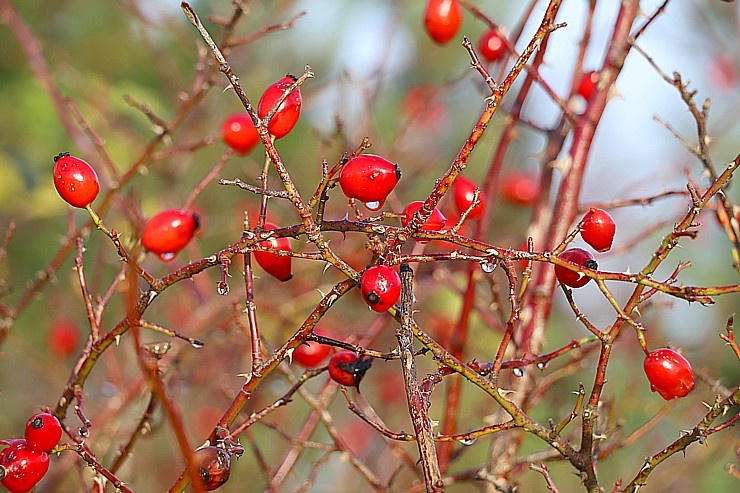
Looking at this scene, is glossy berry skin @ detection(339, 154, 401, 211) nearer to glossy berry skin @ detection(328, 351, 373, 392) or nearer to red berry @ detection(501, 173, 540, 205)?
glossy berry skin @ detection(328, 351, 373, 392)

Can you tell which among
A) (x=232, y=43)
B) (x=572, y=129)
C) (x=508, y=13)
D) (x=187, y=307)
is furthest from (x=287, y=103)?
(x=508, y=13)

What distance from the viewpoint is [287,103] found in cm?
102

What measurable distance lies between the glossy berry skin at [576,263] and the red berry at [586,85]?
911mm

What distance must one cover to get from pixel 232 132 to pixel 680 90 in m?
0.87

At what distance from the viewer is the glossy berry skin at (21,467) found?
3.00 feet

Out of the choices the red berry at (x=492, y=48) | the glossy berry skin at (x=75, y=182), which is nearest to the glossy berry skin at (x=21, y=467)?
the glossy berry skin at (x=75, y=182)

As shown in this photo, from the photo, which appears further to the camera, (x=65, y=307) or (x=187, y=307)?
(x=65, y=307)

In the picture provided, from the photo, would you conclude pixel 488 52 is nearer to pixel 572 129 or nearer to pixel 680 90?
pixel 572 129

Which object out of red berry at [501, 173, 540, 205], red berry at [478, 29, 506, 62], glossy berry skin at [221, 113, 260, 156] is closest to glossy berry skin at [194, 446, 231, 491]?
glossy berry skin at [221, 113, 260, 156]

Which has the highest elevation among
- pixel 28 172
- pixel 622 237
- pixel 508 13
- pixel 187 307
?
pixel 508 13

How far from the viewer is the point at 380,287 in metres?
0.85

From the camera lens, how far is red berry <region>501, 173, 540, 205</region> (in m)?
2.66

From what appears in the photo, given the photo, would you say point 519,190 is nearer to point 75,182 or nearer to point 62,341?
point 62,341

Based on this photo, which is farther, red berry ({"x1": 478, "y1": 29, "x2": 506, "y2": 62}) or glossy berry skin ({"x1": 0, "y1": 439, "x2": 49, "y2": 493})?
red berry ({"x1": 478, "y1": 29, "x2": 506, "y2": 62})
